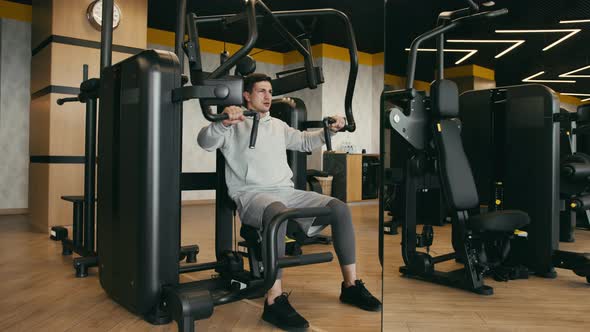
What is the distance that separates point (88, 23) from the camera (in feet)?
15.0

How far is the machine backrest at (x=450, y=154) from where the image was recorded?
2627 mm

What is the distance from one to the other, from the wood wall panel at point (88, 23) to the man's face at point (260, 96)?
2.91 metres

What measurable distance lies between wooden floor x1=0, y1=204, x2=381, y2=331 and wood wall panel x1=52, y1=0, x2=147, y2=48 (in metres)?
2.04

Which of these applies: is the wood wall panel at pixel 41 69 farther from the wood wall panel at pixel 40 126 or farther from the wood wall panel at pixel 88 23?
the wood wall panel at pixel 88 23

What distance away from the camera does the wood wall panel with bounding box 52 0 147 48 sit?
4.43 metres

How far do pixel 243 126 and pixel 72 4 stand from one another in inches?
122

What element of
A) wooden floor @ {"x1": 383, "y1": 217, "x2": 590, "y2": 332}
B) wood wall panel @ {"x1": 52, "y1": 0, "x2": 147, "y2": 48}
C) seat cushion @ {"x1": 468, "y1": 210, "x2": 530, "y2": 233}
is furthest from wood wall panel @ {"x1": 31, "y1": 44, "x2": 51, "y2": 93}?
seat cushion @ {"x1": 468, "y1": 210, "x2": 530, "y2": 233}

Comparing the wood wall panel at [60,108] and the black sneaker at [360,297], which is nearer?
the black sneaker at [360,297]

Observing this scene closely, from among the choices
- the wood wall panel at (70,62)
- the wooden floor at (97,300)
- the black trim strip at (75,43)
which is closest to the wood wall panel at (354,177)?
the wooden floor at (97,300)

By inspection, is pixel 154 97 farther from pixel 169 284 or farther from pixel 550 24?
pixel 550 24

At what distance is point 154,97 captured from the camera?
1.88m

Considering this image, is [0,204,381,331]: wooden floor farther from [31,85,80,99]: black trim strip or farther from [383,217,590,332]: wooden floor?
[31,85,80,99]: black trim strip

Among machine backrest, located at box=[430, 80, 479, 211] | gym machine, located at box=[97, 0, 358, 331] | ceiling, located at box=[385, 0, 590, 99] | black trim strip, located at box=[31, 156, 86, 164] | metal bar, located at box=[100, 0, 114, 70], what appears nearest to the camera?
ceiling, located at box=[385, 0, 590, 99]

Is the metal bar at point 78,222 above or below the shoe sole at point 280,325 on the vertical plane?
above
